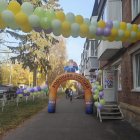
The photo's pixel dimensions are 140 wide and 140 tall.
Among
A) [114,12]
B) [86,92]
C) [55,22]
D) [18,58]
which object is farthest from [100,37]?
[18,58]

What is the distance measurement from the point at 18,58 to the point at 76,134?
3097 cm

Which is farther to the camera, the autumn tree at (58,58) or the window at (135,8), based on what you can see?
the autumn tree at (58,58)

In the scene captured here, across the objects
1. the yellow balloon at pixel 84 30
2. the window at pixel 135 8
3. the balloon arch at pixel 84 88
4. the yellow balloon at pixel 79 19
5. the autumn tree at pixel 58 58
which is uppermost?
the autumn tree at pixel 58 58

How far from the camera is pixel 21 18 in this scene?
9258 mm

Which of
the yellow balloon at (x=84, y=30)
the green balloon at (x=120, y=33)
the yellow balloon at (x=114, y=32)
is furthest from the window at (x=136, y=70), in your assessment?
the yellow balloon at (x=84, y=30)

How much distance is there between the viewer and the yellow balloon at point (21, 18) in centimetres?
923

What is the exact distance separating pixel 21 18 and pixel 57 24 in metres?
1.08

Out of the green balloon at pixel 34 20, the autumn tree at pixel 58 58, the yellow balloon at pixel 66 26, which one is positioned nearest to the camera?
the green balloon at pixel 34 20

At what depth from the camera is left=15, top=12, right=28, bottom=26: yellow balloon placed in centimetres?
923

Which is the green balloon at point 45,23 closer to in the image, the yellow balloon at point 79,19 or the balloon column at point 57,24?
the balloon column at point 57,24

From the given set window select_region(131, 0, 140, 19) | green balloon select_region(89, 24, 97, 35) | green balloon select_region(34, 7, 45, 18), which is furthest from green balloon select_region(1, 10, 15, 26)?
window select_region(131, 0, 140, 19)

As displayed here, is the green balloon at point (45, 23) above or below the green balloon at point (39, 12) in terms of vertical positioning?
below

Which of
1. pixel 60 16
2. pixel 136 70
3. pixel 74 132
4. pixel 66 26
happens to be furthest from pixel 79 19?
pixel 136 70

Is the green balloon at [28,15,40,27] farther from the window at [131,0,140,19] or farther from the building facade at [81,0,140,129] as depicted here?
the window at [131,0,140,19]
